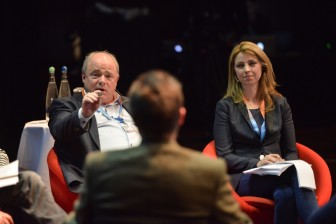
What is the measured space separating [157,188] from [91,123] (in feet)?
6.99

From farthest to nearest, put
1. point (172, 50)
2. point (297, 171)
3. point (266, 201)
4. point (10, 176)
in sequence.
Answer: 1. point (172, 50)
2. point (266, 201)
3. point (297, 171)
4. point (10, 176)

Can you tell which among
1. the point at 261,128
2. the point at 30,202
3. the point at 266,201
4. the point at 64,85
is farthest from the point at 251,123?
the point at 30,202

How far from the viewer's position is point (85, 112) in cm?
394

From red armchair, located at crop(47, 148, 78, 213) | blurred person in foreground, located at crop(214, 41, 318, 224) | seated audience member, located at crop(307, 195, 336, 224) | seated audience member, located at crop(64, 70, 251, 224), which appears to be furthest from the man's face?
seated audience member, located at crop(64, 70, 251, 224)

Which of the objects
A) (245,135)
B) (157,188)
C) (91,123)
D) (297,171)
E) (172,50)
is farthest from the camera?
(172,50)

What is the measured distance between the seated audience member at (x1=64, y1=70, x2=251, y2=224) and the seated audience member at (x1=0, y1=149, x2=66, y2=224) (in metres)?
1.37

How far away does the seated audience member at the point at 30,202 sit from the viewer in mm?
3574

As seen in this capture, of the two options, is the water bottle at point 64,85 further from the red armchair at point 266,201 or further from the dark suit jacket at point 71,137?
the red armchair at point 266,201

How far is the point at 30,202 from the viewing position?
3592 millimetres

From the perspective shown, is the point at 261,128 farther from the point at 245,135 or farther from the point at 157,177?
the point at 157,177

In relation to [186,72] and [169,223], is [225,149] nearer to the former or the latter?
[169,223]

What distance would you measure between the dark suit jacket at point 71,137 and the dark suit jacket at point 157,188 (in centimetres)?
179

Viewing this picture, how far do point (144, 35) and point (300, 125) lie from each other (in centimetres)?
221

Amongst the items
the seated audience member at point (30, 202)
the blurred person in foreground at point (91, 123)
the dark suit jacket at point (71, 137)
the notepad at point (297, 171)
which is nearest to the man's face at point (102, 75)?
the blurred person in foreground at point (91, 123)
